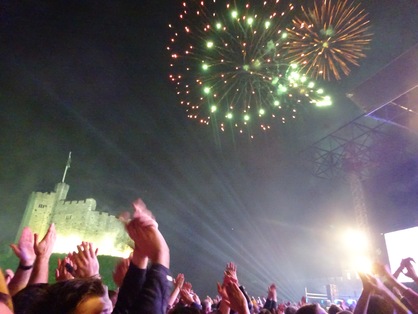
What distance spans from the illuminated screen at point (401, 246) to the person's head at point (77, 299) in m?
11.9

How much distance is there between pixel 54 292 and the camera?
1.64m

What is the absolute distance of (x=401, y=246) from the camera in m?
11.5

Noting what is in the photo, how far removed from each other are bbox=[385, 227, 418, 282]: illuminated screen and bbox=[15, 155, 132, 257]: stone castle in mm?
28763

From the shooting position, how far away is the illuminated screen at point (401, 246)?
1091 cm

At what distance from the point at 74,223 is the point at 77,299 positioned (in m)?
39.7

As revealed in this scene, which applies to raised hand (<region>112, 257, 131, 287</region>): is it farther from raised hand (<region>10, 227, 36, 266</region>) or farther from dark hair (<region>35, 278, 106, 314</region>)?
dark hair (<region>35, 278, 106, 314</region>)

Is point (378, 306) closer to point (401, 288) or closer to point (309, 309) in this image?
point (401, 288)

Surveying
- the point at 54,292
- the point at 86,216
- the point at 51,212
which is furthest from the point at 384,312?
the point at 51,212

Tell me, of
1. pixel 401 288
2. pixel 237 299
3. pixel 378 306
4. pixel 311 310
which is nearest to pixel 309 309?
pixel 311 310

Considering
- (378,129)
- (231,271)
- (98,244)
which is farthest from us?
(98,244)

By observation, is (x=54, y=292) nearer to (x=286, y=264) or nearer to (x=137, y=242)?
(x=137, y=242)

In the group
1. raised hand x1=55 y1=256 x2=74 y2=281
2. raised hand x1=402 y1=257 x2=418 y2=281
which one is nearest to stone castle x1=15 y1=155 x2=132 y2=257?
raised hand x1=55 y1=256 x2=74 y2=281

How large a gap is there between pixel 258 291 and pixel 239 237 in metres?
5.18

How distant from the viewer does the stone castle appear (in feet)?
118
